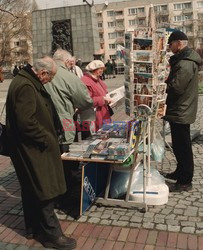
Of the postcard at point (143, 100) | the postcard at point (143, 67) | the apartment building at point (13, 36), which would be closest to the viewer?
the postcard at point (143, 67)

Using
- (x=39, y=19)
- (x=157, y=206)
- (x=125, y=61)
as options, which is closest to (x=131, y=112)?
(x=125, y=61)

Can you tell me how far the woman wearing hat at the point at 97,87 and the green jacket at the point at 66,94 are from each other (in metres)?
0.71

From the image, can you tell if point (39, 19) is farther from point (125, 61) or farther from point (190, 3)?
point (190, 3)

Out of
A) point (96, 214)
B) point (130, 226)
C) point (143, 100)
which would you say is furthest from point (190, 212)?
point (143, 100)

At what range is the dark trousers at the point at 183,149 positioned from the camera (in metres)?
4.53

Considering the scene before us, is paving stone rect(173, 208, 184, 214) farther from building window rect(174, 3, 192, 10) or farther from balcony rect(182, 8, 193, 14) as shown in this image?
building window rect(174, 3, 192, 10)

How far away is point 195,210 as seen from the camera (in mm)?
4156

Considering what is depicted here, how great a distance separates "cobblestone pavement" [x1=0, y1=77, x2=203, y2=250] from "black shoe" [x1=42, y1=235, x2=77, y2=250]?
0.27 feet

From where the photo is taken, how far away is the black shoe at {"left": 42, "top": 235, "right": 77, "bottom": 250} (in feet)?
11.5

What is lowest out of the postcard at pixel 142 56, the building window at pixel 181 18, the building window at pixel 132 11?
the postcard at pixel 142 56

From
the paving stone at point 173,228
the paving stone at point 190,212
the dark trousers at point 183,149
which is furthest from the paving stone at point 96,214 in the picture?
the dark trousers at point 183,149

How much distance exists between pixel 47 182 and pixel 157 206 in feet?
5.00

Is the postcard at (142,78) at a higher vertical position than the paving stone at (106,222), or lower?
higher

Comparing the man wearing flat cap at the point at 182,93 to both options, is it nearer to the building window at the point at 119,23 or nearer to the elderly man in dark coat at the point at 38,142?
the elderly man in dark coat at the point at 38,142
